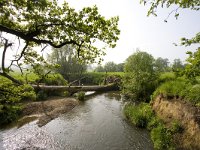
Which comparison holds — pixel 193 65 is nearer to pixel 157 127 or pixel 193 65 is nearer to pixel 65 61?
pixel 157 127

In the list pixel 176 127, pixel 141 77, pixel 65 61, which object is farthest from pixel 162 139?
pixel 65 61

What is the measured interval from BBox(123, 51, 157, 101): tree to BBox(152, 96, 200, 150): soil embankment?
8.10 meters

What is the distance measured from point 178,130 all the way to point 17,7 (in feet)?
39.9

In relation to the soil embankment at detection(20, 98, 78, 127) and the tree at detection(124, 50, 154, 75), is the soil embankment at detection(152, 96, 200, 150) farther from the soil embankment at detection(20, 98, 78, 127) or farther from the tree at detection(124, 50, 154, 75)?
the soil embankment at detection(20, 98, 78, 127)

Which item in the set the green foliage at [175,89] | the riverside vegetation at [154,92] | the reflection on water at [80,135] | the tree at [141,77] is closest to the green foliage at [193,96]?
the riverside vegetation at [154,92]

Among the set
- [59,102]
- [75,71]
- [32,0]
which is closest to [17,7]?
[32,0]

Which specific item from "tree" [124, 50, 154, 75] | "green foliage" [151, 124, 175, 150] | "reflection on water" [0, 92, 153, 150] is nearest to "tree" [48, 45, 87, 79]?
"tree" [124, 50, 154, 75]

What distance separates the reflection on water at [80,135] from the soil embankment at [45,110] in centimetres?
95

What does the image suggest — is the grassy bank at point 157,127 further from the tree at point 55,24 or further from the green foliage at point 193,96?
the tree at point 55,24

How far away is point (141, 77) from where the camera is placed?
86.0 feet

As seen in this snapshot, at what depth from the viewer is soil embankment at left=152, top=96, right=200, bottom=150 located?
11.4 metres

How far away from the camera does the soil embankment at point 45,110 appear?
19.8 metres

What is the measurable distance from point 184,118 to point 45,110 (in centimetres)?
1540

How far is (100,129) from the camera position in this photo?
17.3 meters
